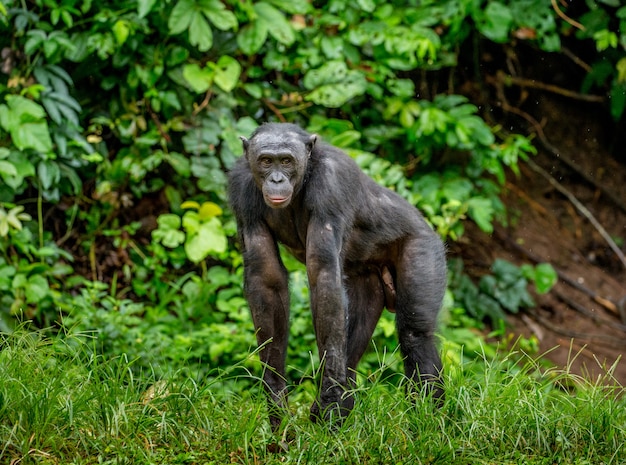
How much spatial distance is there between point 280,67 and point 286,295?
4.26 meters

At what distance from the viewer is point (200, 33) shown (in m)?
8.46

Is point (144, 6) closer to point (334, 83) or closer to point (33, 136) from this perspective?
point (33, 136)

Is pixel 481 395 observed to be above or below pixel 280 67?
below

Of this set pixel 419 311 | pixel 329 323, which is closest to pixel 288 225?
pixel 329 323

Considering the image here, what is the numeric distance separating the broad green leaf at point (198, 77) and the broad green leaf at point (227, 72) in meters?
0.07

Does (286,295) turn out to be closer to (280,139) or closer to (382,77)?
(280,139)

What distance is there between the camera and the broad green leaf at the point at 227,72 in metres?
8.75

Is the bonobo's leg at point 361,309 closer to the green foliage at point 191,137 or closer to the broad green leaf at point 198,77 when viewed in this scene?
the green foliage at point 191,137

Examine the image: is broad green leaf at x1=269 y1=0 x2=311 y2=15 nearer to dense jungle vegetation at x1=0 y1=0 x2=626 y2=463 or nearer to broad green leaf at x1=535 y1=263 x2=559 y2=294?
dense jungle vegetation at x1=0 y1=0 x2=626 y2=463

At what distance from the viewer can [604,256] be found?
11.9 m

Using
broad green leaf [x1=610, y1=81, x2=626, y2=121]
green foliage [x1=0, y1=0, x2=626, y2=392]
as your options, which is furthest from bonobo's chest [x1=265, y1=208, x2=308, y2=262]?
broad green leaf [x1=610, y1=81, x2=626, y2=121]

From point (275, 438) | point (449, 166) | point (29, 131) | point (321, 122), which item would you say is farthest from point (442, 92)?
point (275, 438)

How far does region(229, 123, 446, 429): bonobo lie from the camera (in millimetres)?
5371

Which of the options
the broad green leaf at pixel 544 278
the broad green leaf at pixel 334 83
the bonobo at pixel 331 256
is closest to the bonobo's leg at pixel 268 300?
the bonobo at pixel 331 256
